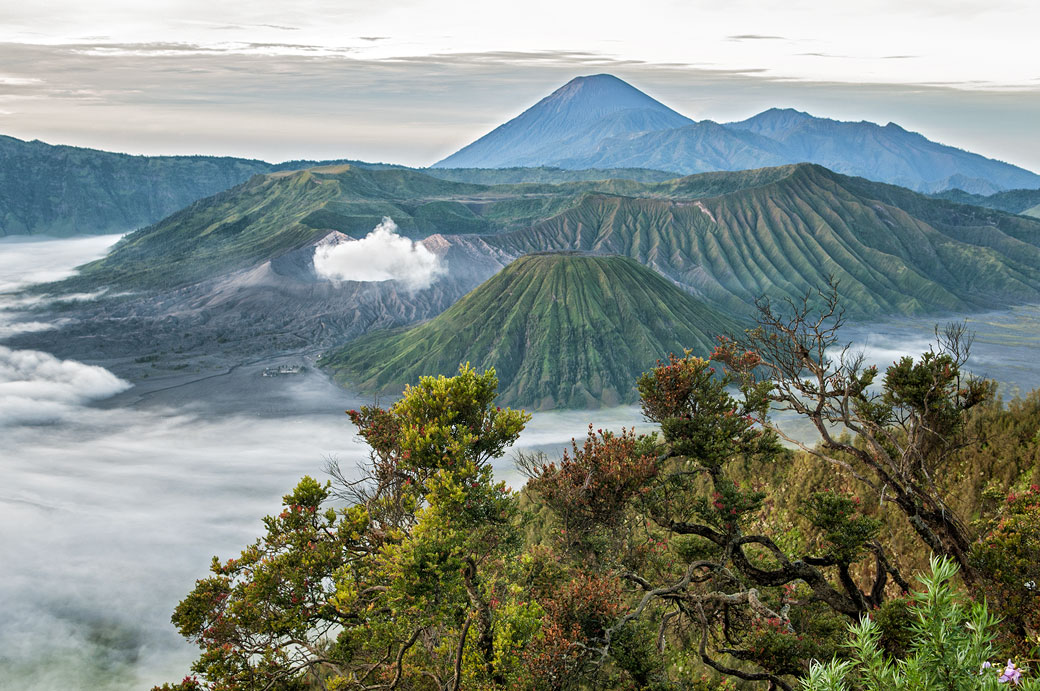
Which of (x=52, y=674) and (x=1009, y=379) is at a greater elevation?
(x=1009, y=379)

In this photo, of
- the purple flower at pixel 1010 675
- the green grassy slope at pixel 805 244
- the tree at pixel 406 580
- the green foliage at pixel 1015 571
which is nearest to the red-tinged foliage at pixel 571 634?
the tree at pixel 406 580

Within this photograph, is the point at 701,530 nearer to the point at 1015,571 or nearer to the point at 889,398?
the point at 889,398

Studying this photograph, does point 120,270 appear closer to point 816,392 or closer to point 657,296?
point 657,296

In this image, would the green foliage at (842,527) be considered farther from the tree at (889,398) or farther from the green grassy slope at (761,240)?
the green grassy slope at (761,240)

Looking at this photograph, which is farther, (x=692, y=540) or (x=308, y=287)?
(x=308, y=287)

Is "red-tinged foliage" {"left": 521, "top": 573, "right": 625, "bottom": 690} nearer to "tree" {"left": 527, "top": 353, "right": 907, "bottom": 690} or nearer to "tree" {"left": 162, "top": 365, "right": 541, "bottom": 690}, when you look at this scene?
"tree" {"left": 527, "top": 353, "right": 907, "bottom": 690}

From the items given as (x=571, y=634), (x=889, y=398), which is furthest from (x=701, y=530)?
(x=889, y=398)

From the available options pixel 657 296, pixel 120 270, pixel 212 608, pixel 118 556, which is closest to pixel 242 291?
pixel 120 270
